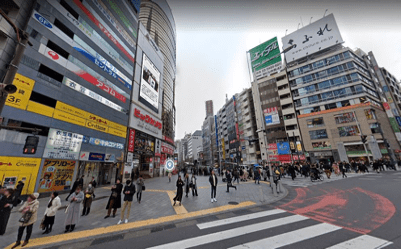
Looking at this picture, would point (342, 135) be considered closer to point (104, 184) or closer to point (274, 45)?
point (274, 45)

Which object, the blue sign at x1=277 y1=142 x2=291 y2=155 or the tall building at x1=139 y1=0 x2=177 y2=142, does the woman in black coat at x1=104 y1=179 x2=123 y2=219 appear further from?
the blue sign at x1=277 y1=142 x2=291 y2=155

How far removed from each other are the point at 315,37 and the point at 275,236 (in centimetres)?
5602

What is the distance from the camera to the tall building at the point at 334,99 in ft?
111

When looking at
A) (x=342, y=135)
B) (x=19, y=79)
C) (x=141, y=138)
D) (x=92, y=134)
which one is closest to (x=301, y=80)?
(x=342, y=135)

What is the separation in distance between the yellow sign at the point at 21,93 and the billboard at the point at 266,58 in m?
19.4

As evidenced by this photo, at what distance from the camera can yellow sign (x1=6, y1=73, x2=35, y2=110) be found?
1207 cm

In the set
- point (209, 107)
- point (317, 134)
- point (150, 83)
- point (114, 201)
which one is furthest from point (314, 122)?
point (209, 107)

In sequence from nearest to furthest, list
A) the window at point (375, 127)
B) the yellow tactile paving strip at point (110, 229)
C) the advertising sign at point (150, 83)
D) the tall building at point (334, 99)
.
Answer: the yellow tactile paving strip at point (110, 229), the advertising sign at point (150, 83), the window at point (375, 127), the tall building at point (334, 99)

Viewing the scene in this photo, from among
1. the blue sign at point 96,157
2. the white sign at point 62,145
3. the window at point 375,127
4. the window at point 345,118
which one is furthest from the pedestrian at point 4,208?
the window at point 375,127

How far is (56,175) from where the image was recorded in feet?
47.6

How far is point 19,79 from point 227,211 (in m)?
19.3

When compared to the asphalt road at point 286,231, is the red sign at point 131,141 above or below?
above

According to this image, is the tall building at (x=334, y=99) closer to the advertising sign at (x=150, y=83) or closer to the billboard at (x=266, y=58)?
the billboard at (x=266, y=58)

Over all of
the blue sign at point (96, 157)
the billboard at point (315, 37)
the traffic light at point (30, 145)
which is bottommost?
the traffic light at point (30, 145)
